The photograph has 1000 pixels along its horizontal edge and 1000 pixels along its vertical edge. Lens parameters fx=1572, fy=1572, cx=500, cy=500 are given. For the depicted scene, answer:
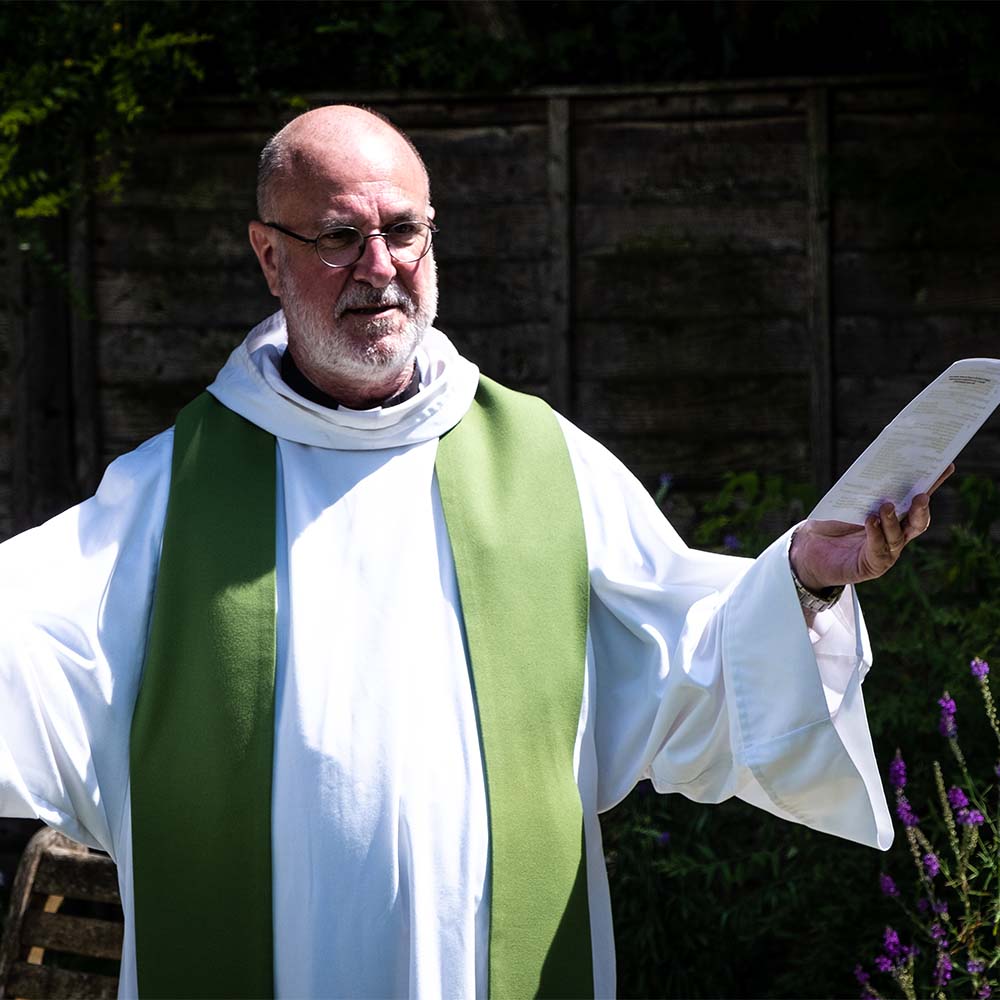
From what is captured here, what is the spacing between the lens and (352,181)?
280 centimetres

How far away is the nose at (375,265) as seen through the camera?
2.78 m

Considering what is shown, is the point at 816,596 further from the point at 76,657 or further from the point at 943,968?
the point at 76,657

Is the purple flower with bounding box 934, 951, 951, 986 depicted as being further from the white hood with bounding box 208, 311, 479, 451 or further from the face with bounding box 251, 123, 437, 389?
the face with bounding box 251, 123, 437, 389

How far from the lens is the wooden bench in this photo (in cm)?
349

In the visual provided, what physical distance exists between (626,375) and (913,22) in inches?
52.1

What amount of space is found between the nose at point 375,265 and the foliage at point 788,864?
1.60 m

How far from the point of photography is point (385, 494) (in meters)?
2.84

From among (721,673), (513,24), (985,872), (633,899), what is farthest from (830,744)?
(513,24)

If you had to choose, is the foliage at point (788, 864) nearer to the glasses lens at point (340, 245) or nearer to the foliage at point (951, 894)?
the foliage at point (951, 894)

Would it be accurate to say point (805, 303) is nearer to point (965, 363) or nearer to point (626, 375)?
point (626, 375)

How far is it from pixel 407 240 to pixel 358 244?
0.09 metres

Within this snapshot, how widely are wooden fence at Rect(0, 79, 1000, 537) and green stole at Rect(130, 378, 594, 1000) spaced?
7.08 feet

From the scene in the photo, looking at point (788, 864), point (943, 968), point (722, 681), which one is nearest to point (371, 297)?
point (722, 681)

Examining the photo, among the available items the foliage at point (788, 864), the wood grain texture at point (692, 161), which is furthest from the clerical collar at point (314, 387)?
the wood grain texture at point (692, 161)
